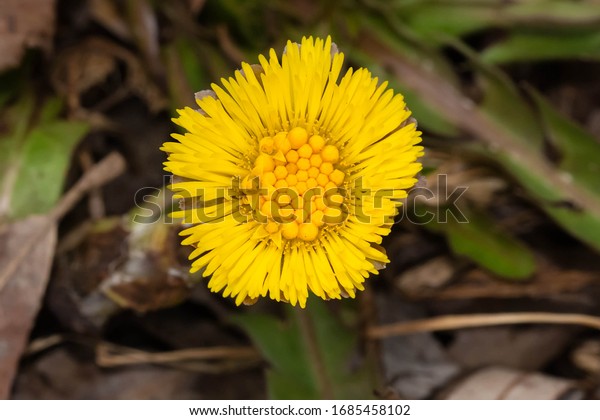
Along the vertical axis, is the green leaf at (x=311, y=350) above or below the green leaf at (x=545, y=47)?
below

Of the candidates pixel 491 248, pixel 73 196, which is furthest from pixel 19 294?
pixel 491 248

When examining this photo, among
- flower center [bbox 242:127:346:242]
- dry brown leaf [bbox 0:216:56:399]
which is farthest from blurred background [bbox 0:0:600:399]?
flower center [bbox 242:127:346:242]

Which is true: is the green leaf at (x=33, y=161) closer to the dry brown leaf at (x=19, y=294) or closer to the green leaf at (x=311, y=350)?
the dry brown leaf at (x=19, y=294)

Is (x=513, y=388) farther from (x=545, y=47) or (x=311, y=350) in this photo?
(x=545, y=47)

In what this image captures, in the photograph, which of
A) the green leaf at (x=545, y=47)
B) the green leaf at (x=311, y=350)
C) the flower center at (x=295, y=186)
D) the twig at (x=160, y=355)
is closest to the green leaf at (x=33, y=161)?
the twig at (x=160, y=355)

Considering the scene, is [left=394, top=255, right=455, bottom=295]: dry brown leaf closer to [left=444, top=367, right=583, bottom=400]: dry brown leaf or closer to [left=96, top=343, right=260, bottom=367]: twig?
[left=444, top=367, right=583, bottom=400]: dry brown leaf

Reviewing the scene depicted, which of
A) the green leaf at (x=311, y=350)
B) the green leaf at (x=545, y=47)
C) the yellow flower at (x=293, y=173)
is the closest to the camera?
the yellow flower at (x=293, y=173)

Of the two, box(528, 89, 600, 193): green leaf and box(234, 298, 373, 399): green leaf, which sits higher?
box(528, 89, 600, 193): green leaf

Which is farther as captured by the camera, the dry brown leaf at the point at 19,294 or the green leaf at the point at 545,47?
the green leaf at the point at 545,47
